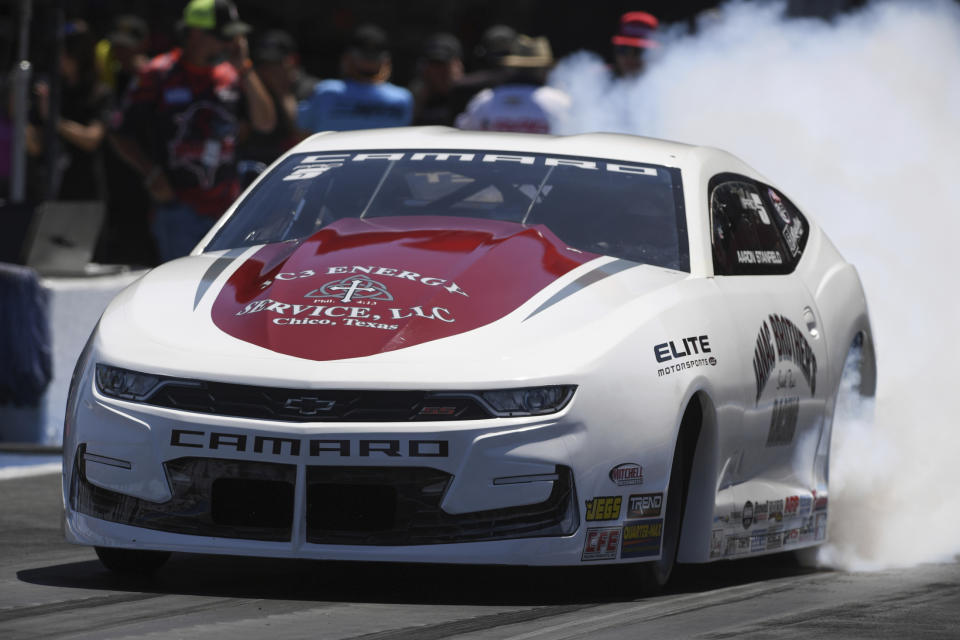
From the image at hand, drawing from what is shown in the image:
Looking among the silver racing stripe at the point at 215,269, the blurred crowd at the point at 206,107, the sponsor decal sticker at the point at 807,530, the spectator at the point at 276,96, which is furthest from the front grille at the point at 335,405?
the spectator at the point at 276,96

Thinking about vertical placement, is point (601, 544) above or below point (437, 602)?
above

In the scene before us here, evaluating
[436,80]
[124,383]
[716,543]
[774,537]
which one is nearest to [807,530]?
[774,537]

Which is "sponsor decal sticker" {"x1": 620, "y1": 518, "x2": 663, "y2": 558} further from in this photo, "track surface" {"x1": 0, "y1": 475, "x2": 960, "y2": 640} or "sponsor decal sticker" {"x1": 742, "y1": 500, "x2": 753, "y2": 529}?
"sponsor decal sticker" {"x1": 742, "y1": 500, "x2": 753, "y2": 529}

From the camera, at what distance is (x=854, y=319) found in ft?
25.4

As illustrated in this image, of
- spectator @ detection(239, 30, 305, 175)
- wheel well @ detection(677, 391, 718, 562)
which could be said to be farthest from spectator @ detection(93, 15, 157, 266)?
wheel well @ detection(677, 391, 718, 562)

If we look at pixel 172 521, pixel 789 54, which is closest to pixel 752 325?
pixel 172 521

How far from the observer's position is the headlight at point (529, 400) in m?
5.70

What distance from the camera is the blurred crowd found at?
11828 mm

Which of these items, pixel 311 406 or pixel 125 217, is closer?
pixel 311 406

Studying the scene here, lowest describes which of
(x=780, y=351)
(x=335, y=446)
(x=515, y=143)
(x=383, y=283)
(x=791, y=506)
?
(x=791, y=506)

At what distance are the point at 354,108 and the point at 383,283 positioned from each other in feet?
23.0

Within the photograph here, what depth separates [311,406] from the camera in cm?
567

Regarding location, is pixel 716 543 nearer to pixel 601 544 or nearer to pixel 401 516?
pixel 601 544

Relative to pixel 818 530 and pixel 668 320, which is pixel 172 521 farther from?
pixel 818 530
